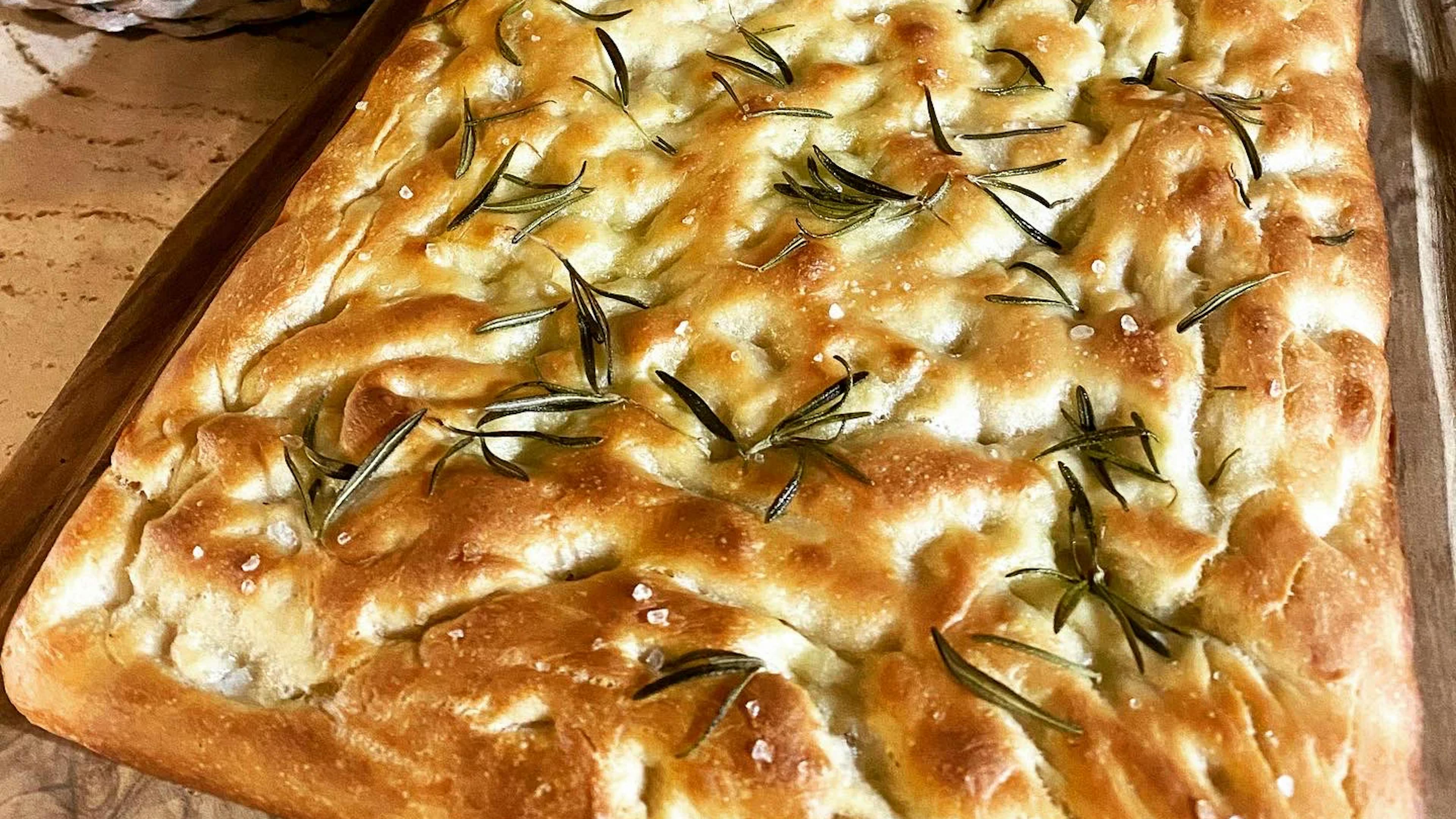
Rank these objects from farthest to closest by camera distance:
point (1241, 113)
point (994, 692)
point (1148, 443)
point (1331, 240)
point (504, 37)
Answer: point (504, 37) → point (1241, 113) → point (1331, 240) → point (1148, 443) → point (994, 692)

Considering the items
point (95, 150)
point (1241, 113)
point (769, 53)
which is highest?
point (769, 53)

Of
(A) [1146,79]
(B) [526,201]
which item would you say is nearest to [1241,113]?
(A) [1146,79]

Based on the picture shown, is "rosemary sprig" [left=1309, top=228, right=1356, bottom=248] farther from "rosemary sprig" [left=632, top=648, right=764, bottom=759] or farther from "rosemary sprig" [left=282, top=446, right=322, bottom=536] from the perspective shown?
"rosemary sprig" [left=282, top=446, right=322, bottom=536]

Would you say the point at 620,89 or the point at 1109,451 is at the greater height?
the point at 620,89

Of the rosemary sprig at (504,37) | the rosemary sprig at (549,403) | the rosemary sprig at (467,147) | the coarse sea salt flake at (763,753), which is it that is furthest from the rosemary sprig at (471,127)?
the coarse sea salt flake at (763,753)

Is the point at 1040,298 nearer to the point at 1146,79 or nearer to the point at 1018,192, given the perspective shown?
the point at 1018,192

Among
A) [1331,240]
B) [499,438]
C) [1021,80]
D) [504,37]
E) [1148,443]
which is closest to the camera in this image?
[1148,443]
